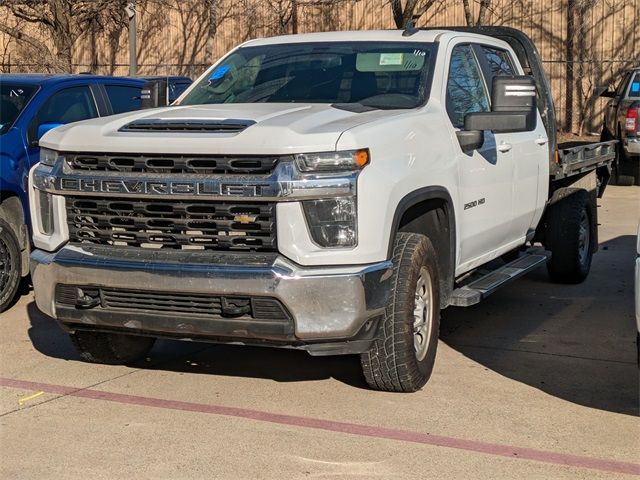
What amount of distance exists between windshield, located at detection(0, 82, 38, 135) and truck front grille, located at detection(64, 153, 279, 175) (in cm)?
309

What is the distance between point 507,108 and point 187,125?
81.1 inches

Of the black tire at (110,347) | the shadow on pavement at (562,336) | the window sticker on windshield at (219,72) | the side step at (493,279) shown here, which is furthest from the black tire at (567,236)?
the black tire at (110,347)

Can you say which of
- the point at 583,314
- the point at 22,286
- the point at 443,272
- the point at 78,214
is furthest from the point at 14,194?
the point at 583,314

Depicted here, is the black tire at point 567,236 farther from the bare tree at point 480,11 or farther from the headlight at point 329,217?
the bare tree at point 480,11

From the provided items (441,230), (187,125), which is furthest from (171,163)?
(441,230)

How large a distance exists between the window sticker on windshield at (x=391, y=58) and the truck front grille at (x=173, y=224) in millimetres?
1875

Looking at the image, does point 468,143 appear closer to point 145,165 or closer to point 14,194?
point 145,165

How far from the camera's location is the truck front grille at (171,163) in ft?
17.2

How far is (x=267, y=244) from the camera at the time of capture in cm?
525

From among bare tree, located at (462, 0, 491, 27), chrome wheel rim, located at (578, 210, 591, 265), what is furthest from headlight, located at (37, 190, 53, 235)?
bare tree, located at (462, 0, 491, 27)

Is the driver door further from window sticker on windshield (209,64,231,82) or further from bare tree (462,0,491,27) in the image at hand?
bare tree (462,0,491,27)

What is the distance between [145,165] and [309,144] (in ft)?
3.04

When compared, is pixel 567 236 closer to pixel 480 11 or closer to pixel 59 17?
pixel 59 17

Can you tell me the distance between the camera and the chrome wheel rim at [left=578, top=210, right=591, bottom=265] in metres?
9.19
